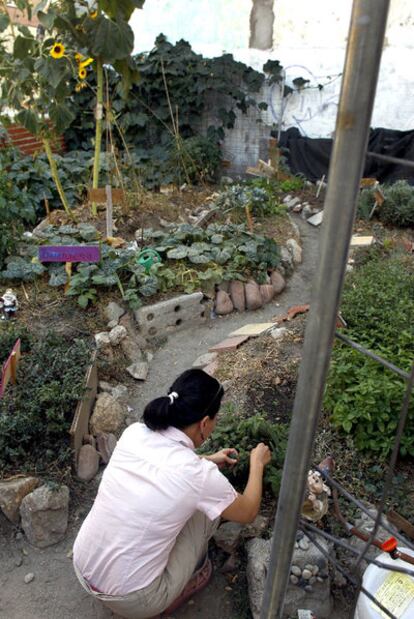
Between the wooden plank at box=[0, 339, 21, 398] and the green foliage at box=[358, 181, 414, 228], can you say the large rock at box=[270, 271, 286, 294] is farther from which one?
the wooden plank at box=[0, 339, 21, 398]

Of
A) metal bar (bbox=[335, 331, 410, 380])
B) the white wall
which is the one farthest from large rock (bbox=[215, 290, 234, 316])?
the white wall

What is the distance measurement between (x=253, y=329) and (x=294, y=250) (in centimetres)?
200

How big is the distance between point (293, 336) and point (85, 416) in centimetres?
182

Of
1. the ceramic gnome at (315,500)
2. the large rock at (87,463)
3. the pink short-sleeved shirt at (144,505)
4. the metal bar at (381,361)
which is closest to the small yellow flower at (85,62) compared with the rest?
the large rock at (87,463)

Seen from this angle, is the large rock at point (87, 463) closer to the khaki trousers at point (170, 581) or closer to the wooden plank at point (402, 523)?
the khaki trousers at point (170, 581)

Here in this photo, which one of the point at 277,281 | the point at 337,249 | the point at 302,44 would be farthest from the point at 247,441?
the point at 302,44

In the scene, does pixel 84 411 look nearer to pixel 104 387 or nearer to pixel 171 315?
pixel 104 387

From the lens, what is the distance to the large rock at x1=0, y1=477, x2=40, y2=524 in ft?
9.60

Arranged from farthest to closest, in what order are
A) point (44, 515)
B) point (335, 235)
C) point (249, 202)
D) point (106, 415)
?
point (249, 202), point (106, 415), point (44, 515), point (335, 235)

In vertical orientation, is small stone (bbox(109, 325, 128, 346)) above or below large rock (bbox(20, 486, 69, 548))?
above

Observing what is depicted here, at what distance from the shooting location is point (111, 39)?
188 inches

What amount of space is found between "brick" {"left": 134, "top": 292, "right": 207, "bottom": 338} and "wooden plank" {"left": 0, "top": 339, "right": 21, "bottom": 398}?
1347 millimetres

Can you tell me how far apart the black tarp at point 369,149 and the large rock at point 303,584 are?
6.69m

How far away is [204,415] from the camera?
228cm
